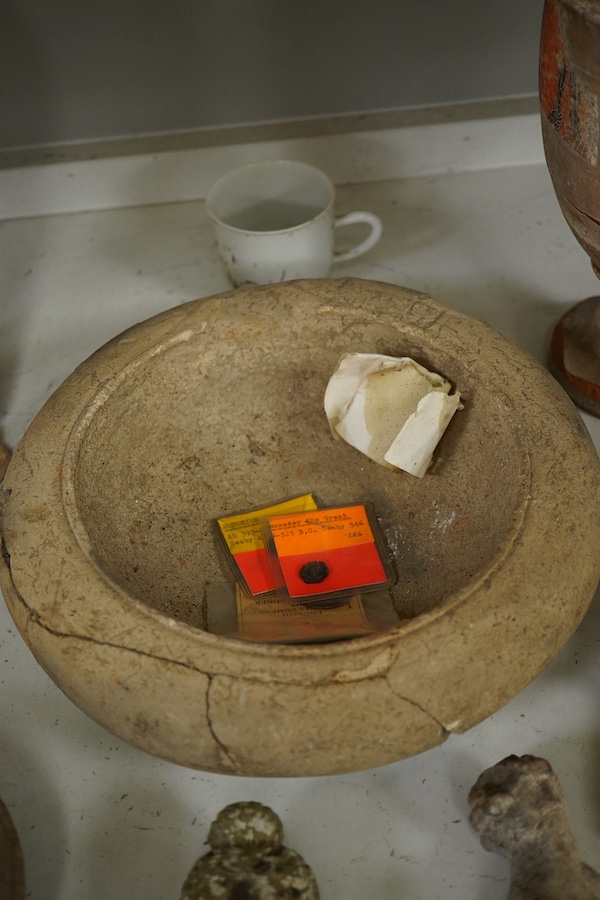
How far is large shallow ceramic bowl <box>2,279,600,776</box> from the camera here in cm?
94

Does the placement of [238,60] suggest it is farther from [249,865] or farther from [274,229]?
[249,865]

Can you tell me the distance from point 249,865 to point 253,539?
1.48 feet

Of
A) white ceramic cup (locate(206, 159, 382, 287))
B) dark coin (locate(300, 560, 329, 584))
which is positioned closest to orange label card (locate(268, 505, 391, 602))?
dark coin (locate(300, 560, 329, 584))

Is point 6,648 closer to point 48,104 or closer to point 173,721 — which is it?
point 173,721

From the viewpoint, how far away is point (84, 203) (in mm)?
2045

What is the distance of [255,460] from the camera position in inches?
54.8

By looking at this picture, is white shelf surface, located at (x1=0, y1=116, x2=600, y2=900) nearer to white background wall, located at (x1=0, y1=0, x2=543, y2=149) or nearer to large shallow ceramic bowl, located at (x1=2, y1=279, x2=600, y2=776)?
white background wall, located at (x1=0, y1=0, x2=543, y2=149)

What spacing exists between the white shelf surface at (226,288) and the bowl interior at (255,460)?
0.70 feet

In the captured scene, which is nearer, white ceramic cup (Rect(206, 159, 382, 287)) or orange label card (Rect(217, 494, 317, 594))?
orange label card (Rect(217, 494, 317, 594))

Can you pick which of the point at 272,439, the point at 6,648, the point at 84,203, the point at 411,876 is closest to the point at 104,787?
the point at 6,648

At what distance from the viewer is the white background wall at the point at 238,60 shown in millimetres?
1826

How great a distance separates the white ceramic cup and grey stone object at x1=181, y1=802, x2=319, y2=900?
86 centimetres

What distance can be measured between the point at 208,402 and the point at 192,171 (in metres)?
0.83

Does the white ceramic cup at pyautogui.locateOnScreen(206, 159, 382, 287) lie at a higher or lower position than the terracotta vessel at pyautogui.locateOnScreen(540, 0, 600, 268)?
lower
